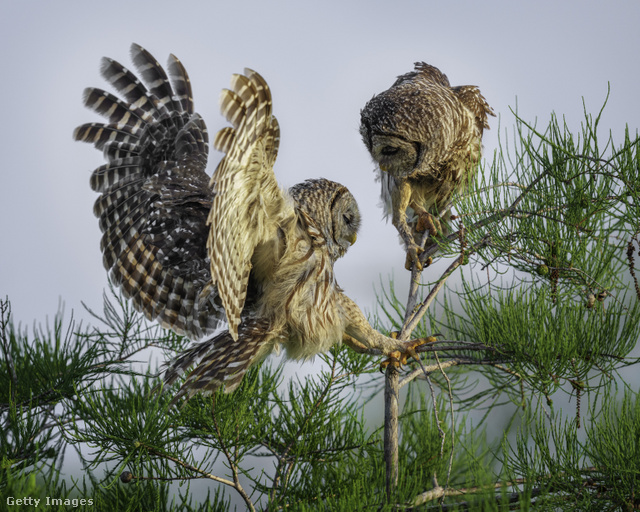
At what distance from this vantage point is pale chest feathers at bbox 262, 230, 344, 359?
1851mm

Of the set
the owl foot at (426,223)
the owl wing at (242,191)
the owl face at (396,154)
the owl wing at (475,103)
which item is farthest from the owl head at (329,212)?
the owl wing at (475,103)

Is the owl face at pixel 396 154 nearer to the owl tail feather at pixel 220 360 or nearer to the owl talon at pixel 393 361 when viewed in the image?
the owl talon at pixel 393 361

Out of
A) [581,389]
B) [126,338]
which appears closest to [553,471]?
[581,389]

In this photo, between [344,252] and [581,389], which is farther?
[344,252]

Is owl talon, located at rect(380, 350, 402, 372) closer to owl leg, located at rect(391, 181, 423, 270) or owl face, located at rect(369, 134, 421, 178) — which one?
owl leg, located at rect(391, 181, 423, 270)

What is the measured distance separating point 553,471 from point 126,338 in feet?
4.73

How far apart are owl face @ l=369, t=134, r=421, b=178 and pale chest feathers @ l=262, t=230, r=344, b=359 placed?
2.15 ft

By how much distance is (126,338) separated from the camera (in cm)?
220

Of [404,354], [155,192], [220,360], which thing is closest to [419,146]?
[404,354]

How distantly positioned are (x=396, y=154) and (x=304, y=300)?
82 cm

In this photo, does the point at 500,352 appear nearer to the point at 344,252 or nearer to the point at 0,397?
the point at 344,252

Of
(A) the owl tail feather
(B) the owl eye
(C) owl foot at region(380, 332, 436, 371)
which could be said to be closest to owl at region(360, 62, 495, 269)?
(B) the owl eye

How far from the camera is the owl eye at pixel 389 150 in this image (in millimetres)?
2387

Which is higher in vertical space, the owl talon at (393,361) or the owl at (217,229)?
the owl at (217,229)
